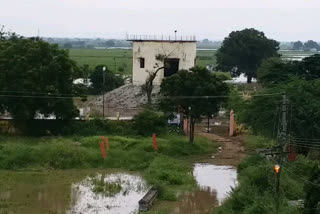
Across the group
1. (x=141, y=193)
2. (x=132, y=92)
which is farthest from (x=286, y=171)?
(x=132, y=92)

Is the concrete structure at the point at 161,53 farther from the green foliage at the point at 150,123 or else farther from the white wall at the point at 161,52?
the green foliage at the point at 150,123

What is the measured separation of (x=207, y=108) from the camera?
103ft

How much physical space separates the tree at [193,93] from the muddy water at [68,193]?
611cm

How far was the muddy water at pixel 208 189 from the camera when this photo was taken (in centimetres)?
2136

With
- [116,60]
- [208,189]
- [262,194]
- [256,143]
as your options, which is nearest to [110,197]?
[208,189]

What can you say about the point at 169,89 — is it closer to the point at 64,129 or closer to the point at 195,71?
the point at 195,71

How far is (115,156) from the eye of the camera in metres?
29.0

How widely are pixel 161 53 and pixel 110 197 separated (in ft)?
85.2

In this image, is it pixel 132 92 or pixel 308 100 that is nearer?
pixel 308 100

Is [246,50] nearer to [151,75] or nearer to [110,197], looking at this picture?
[151,75]

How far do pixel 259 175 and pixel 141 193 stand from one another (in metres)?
4.94

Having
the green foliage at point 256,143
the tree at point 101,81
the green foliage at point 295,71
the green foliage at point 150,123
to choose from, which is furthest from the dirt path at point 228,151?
the tree at point 101,81

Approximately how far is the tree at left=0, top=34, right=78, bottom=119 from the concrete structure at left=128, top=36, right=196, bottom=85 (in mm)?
14583

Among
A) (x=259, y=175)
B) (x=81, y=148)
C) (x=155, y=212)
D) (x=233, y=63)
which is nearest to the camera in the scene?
(x=155, y=212)
